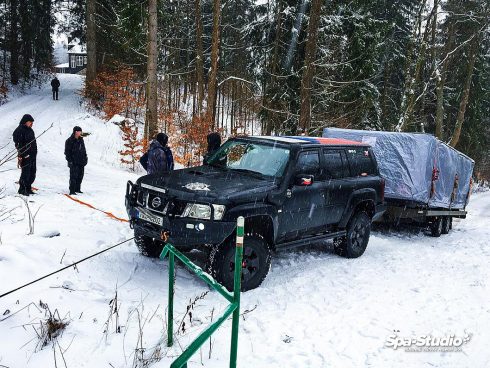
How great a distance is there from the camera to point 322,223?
270 inches

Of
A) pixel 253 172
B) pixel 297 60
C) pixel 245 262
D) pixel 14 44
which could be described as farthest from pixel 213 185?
pixel 14 44

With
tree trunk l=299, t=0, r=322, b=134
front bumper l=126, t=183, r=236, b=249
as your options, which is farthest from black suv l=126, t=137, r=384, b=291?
tree trunk l=299, t=0, r=322, b=134

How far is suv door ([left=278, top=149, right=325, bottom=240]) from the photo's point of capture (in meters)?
6.02

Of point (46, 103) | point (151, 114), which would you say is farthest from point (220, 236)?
point (46, 103)

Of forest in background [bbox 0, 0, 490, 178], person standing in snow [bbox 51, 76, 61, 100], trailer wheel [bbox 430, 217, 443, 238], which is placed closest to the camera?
trailer wheel [bbox 430, 217, 443, 238]

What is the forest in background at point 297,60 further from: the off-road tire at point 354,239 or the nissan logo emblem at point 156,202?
the nissan logo emblem at point 156,202

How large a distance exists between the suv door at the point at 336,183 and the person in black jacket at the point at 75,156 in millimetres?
6335

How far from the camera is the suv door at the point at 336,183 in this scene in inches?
271

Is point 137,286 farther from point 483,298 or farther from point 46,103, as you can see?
point 46,103

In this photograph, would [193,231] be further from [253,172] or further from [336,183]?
[336,183]

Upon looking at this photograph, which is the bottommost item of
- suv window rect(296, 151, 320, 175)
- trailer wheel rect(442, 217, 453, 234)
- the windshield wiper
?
trailer wheel rect(442, 217, 453, 234)

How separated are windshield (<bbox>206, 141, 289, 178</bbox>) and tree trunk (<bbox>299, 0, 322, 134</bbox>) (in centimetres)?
757

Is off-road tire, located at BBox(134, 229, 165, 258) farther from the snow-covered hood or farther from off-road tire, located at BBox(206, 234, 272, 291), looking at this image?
off-road tire, located at BBox(206, 234, 272, 291)

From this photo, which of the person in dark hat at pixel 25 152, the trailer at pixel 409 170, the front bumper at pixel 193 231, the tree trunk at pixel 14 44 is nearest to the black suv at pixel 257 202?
the front bumper at pixel 193 231
